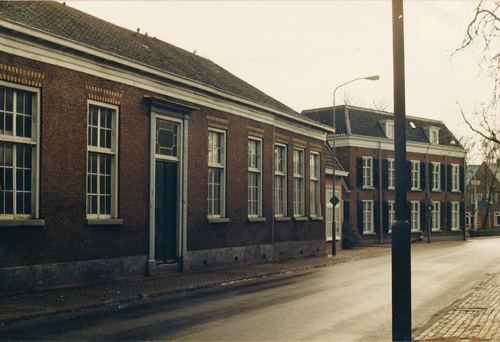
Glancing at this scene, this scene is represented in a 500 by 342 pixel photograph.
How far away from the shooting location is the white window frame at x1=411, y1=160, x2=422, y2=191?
5000 cm

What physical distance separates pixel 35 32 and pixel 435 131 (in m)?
45.3

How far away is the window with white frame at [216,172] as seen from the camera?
2162 cm

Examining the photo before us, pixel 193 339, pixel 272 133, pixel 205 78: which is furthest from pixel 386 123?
pixel 193 339

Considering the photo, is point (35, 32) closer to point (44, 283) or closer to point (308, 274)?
point (44, 283)

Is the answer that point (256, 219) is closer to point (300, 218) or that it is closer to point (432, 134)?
point (300, 218)

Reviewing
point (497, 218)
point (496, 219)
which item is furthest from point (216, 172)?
point (497, 218)

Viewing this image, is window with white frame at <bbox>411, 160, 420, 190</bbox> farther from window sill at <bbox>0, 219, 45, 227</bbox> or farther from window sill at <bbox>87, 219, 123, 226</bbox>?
window sill at <bbox>0, 219, 45, 227</bbox>

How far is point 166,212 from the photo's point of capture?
1927 cm

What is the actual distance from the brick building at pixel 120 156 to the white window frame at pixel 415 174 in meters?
26.4

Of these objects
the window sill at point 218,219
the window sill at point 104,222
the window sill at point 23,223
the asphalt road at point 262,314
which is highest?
the window sill at point 23,223

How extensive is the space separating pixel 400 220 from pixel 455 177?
5136 centimetres

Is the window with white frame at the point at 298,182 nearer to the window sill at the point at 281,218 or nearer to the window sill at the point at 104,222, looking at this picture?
the window sill at the point at 281,218

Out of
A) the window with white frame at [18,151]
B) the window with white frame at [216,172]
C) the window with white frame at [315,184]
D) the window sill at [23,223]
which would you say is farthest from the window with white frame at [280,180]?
the window sill at [23,223]

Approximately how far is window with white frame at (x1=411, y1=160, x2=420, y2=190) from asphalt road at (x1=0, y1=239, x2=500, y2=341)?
106 feet
